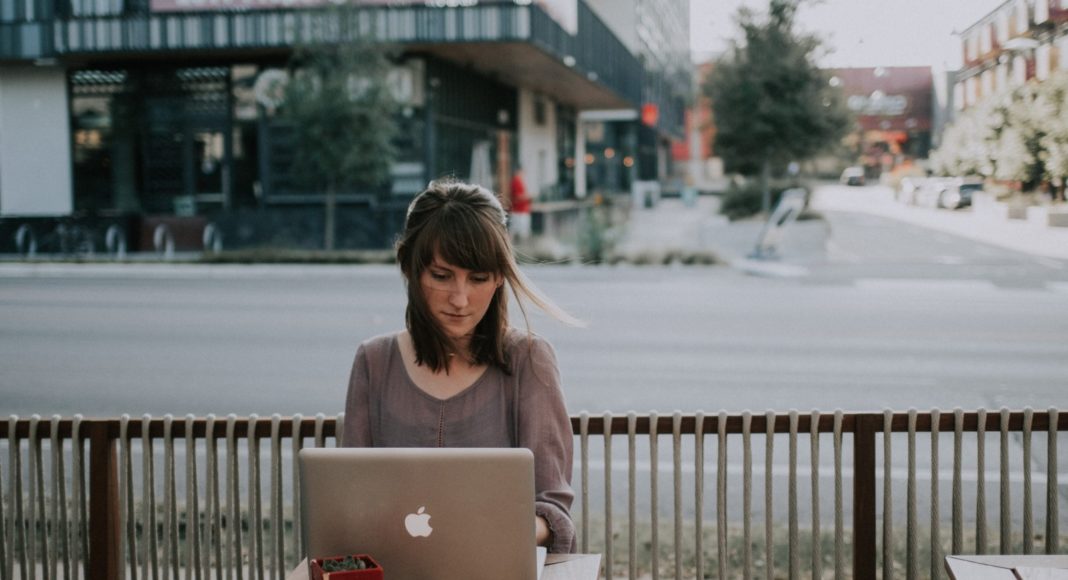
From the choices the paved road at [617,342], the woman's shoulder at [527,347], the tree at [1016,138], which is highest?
the tree at [1016,138]

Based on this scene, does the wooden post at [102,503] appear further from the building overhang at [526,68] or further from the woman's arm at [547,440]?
the building overhang at [526,68]

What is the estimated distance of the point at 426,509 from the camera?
215 centimetres

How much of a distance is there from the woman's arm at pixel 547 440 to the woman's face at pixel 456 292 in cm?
21

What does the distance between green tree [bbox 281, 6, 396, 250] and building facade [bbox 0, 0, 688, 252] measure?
68cm

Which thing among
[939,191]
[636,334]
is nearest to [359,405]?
[939,191]

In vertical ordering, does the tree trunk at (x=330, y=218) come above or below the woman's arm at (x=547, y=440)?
above

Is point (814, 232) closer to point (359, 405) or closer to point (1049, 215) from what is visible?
point (1049, 215)

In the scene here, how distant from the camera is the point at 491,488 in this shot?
6.98 ft

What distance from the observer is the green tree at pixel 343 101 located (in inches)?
817

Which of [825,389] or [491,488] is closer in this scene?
[491,488]

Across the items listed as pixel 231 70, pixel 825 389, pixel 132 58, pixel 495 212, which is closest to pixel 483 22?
pixel 231 70

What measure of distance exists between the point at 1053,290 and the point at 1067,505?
985cm

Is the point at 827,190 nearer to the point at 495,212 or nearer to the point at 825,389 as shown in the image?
the point at 825,389

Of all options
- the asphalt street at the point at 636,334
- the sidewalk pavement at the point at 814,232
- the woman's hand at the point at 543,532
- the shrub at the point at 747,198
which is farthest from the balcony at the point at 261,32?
the woman's hand at the point at 543,532
